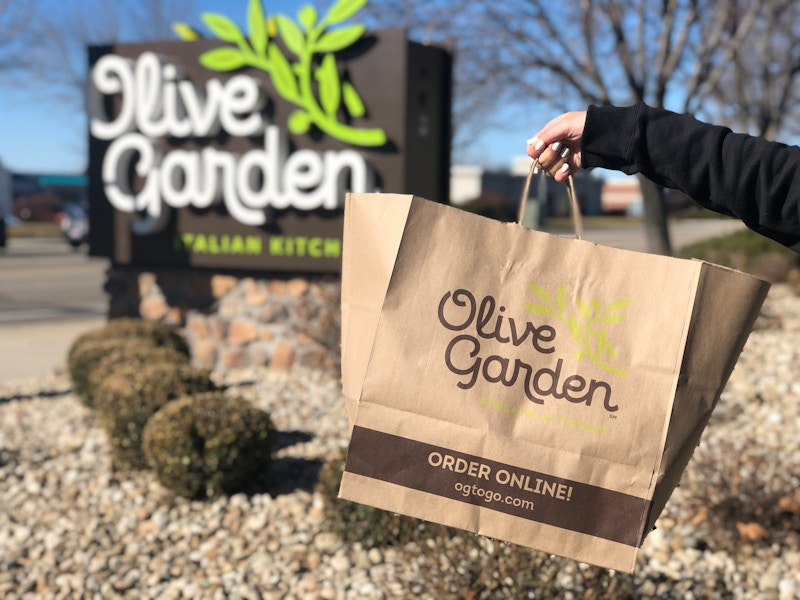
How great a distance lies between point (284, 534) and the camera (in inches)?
171

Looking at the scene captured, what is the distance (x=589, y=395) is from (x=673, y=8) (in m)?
9.35

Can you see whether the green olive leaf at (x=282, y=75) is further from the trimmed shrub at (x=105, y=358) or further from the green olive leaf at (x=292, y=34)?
the trimmed shrub at (x=105, y=358)

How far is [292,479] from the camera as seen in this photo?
16.7ft

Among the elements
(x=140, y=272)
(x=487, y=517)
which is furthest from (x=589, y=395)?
(x=140, y=272)

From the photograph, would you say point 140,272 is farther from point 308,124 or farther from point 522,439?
point 522,439

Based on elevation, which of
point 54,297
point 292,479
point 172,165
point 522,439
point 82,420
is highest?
point 522,439

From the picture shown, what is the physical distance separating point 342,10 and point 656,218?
541 centimetres

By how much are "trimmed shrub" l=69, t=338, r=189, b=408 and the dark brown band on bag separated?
442cm

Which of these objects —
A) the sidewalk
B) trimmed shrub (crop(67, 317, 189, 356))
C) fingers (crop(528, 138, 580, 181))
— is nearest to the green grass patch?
trimmed shrub (crop(67, 317, 189, 356))

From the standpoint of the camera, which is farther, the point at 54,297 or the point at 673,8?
the point at 54,297

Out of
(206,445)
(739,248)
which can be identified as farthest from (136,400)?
(739,248)

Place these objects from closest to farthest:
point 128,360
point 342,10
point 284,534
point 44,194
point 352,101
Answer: point 284,534 < point 128,360 < point 342,10 < point 352,101 < point 44,194

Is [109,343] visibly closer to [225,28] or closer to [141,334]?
[141,334]

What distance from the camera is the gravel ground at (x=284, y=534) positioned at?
12.5ft
